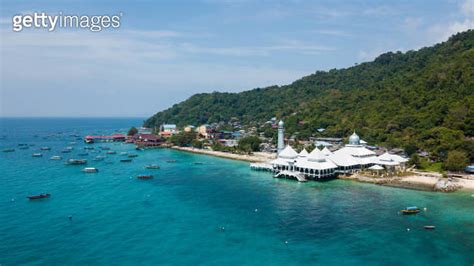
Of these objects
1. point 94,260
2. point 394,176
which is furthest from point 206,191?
point 394,176

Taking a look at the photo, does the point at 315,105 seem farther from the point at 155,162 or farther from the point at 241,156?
the point at 155,162

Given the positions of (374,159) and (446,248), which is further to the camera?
(374,159)

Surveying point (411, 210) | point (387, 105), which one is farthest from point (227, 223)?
point (387, 105)

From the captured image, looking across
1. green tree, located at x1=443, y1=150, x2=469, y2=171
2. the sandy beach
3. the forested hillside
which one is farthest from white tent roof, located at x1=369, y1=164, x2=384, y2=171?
the sandy beach

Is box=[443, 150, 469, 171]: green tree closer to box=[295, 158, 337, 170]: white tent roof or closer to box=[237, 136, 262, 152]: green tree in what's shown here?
box=[295, 158, 337, 170]: white tent roof

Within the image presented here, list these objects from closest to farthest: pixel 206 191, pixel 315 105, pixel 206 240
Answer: pixel 206 240 < pixel 206 191 < pixel 315 105

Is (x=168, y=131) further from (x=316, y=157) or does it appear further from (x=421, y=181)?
(x=421, y=181)

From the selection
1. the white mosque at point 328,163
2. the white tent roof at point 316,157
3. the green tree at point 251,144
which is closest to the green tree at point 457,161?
the white mosque at point 328,163
